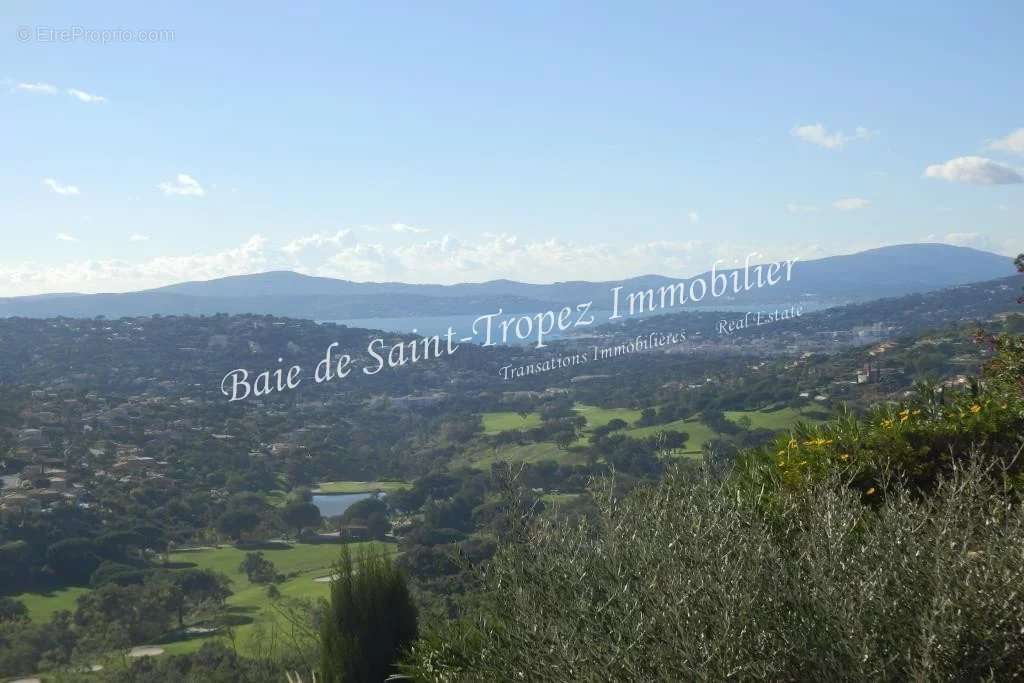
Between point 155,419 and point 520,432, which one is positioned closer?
point 155,419

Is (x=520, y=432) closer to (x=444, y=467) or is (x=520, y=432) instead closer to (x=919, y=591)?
(x=444, y=467)

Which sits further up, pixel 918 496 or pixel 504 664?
pixel 918 496

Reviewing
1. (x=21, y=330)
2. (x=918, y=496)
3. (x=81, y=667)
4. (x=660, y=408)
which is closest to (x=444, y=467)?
(x=660, y=408)

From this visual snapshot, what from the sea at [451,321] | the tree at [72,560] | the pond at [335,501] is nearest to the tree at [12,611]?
the tree at [72,560]

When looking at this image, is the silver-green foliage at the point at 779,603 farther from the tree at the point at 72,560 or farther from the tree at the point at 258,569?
the tree at the point at 72,560

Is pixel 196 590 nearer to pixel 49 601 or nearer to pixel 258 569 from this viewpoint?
pixel 258 569

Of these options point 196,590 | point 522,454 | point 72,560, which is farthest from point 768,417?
point 72,560
